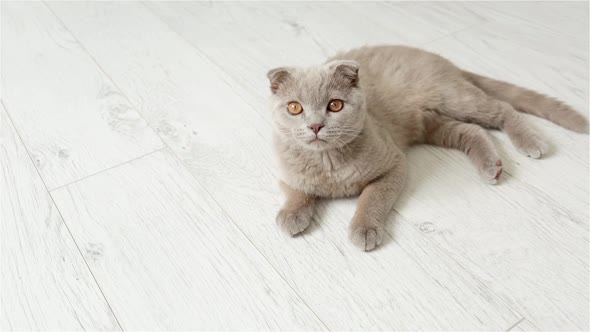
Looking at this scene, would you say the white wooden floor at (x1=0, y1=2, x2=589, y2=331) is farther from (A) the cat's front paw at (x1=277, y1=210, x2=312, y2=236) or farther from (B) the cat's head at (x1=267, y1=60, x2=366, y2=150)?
(B) the cat's head at (x1=267, y1=60, x2=366, y2=150)

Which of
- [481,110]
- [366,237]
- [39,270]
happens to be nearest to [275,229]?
[366,237]

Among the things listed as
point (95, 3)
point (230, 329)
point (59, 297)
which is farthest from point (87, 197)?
point (95, 3)

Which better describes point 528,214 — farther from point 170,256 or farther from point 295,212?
point 170,256

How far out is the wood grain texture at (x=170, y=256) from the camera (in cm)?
121

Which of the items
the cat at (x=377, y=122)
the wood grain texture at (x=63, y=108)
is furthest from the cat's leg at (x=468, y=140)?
the wood grain texture at (x=63, y=108)

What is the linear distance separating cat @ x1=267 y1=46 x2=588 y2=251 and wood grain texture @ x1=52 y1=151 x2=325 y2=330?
0.17 meters

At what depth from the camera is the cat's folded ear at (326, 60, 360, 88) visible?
1.29 metres

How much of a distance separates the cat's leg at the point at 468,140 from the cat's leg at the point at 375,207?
21 centimetres

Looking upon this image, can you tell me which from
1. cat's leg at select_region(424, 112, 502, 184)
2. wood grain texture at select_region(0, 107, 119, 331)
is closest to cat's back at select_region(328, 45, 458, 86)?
cat's leg at select_region(424, 112, 502, 184)

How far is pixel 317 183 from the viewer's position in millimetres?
1396

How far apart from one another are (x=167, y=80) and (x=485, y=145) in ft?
3.71

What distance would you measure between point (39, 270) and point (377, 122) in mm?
925

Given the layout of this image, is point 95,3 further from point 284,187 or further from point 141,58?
point 284,187

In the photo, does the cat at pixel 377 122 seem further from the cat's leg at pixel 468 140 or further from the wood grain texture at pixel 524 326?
the wood grain texture at pixel 524 326
